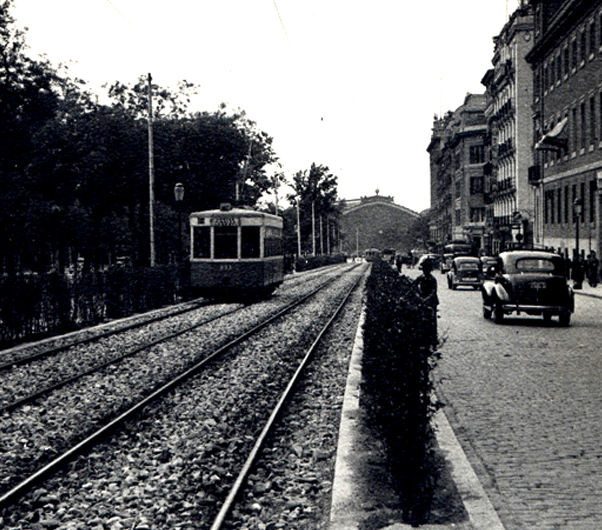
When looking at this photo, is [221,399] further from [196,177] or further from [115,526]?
[196,177]

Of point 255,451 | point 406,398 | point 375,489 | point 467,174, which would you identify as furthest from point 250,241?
point 467,174

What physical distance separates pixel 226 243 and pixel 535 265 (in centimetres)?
1093

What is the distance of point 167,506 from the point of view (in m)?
7.04

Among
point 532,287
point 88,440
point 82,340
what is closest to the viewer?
point 88,440

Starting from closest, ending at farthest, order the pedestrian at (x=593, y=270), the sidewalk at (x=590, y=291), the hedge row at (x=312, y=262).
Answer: the sidewalk at (x=590, y=291) < the pedestrian at (x=593, y=270) < the hedge row at (x=312, y=262)

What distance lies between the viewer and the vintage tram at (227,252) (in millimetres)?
31328

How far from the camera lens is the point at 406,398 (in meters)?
6.59

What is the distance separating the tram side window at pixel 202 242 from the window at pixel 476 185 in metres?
75.6

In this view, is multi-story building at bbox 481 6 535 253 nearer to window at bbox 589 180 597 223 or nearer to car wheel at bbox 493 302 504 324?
window at bbox 589 180 597 223

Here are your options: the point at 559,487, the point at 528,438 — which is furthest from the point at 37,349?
the point at 559,487

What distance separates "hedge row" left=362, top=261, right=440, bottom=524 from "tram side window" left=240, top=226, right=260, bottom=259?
22333mm

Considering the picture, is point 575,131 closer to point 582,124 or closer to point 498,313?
point 582,124

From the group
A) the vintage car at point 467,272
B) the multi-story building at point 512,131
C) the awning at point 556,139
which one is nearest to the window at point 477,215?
the multi-story building at point 512,131

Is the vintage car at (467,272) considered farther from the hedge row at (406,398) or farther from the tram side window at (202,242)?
the hedge row at (406,398)
